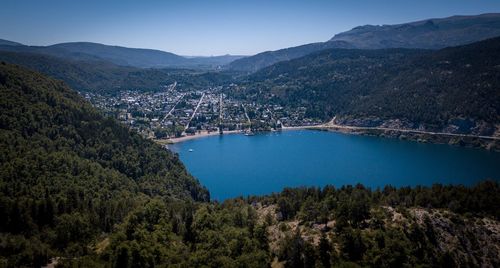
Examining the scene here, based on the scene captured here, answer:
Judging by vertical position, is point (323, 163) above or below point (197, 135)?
below

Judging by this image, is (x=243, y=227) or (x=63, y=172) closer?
Answer: (x=243, y=227)

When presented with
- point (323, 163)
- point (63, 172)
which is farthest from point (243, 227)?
point (323, 163)

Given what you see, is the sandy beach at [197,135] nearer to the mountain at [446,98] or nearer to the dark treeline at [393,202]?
the mountain at [446,98]

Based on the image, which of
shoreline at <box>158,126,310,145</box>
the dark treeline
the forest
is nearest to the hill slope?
the forest

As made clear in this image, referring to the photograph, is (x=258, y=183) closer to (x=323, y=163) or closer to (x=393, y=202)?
(x=323, y=163)

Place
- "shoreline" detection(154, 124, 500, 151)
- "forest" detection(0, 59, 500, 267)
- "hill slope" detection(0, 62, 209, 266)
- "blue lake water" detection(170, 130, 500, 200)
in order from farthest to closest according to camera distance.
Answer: "shoreline" detection(154, 124, 500, 151)
"blue lake water" detection(170, 130, 500, 200)
"hill slope" detection(0, 62, 209, 266)
"forest" detection(0, 59, 500, 267)

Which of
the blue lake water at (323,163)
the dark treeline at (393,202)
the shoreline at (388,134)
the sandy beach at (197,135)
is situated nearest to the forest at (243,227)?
the dark treeline at (393,202)

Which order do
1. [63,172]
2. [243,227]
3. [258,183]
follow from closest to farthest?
[243,227] < [63,172] < [258,183]

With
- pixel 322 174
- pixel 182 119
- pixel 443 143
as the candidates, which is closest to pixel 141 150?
pixel 322 174

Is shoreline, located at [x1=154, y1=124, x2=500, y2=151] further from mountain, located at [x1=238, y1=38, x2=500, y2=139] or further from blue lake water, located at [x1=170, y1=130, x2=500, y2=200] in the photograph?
blue lake water, located at [x1=170, y1=130, x2=500, y2=200]
